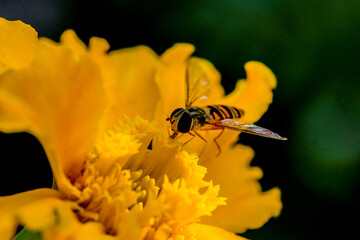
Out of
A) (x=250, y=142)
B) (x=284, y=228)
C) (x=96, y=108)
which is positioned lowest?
(x=284, y=228)

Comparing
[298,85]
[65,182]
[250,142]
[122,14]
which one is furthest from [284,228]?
[65,182]

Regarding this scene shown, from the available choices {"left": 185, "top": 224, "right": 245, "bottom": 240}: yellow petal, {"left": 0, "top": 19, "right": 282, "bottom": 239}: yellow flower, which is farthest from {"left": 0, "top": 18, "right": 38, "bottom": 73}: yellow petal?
{"left": 185, "top": 224, "right": 245, "bottom": 240}: yellow petal

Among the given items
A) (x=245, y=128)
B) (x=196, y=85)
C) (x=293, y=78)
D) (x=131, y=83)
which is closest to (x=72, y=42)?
(x=131, y=83)

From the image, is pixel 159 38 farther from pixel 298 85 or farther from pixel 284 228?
pixel 284 228

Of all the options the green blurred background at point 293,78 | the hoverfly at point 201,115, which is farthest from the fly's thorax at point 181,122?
the green blurred background at point 293,78

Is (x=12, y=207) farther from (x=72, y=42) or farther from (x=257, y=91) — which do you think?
(x=257, y=91)

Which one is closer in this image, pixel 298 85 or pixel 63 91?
pixel 63 91
